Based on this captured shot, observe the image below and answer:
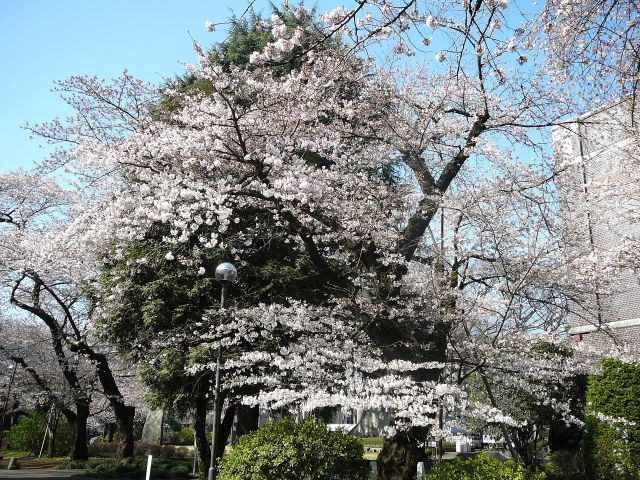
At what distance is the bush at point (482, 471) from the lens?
742 cm

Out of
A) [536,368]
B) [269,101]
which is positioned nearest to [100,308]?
[269,101]

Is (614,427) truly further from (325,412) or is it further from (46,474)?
(46,474)

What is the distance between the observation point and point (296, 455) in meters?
8.81

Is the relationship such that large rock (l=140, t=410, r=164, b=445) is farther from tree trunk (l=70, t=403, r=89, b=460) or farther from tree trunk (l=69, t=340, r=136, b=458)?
tree trunk (l=69, t=340, r=136, b=458)

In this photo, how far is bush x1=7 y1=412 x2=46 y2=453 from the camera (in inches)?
1145

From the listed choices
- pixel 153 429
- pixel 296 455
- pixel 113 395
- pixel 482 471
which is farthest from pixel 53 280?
pixel 482 471

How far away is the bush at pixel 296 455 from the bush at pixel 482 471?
63.3 inches

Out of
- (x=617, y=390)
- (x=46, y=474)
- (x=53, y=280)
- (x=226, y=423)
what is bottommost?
(x=46, y=474)

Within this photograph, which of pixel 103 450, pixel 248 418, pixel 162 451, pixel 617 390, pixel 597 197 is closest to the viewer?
pixel 617 390

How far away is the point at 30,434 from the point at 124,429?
13000 millimetres

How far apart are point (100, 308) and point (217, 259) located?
3557mm

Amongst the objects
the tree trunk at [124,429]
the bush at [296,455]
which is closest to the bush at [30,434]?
the tree trunk at [124,429]

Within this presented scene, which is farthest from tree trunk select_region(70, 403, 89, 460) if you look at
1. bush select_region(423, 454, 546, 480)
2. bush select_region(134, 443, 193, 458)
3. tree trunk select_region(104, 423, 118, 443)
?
bush select_region(423, 454, 546, 480)

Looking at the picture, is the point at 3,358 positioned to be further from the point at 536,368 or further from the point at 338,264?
the point at 536,368
